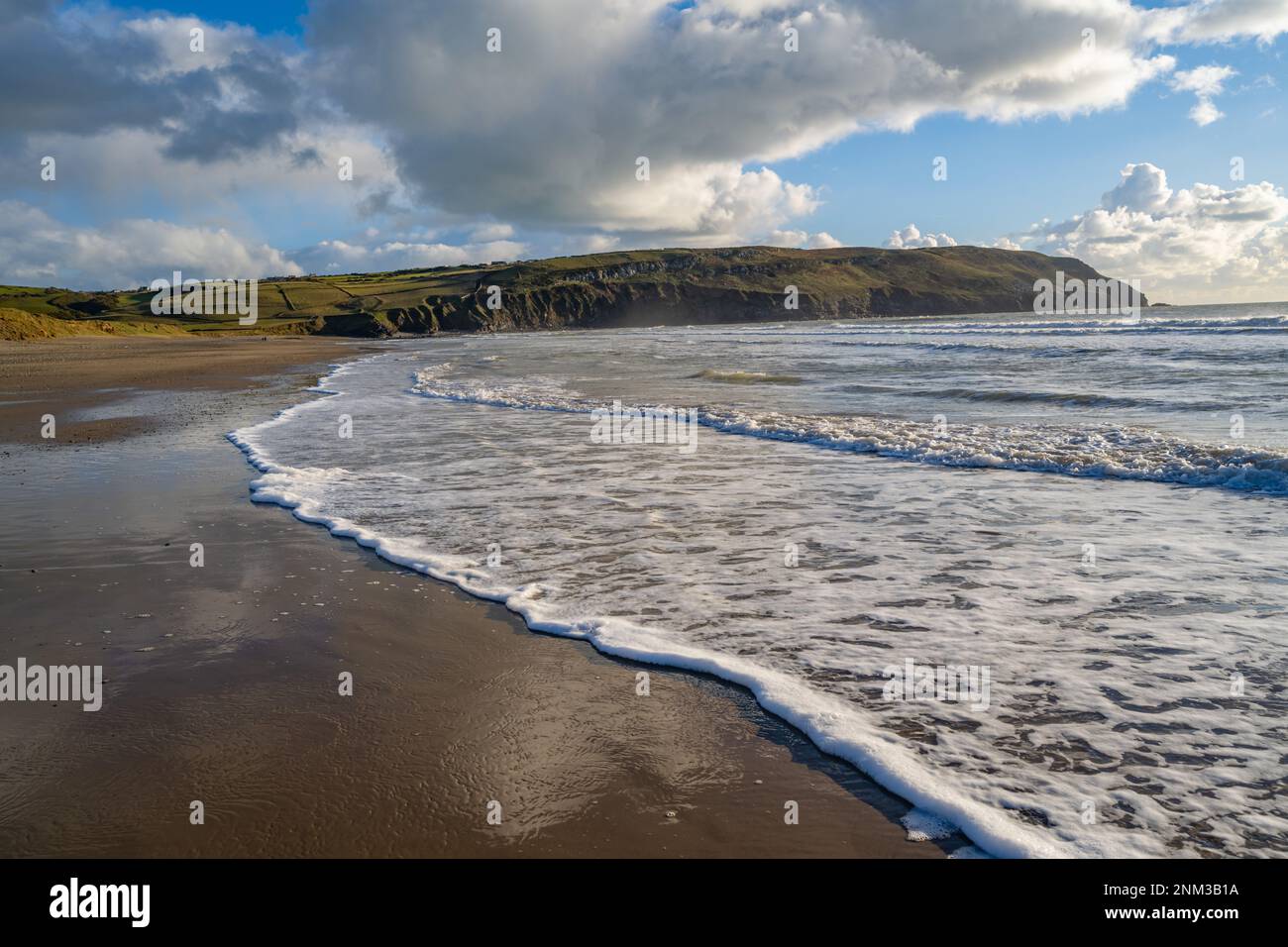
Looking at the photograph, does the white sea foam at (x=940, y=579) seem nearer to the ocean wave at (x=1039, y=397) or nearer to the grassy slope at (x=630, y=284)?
the ocean wave at (x=1039, y=397)

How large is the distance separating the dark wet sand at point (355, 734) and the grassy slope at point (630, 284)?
8470 cm

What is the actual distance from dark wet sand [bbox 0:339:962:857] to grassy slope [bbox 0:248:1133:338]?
84701 mm

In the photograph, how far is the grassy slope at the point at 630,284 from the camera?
9656 centimetres

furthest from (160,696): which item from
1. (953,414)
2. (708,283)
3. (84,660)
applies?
(708,283)

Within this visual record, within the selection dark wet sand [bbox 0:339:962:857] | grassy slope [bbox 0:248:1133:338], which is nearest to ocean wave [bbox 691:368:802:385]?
dark wet sand [bbox 0:339:962:857]

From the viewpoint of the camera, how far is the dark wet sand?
2.89 metres

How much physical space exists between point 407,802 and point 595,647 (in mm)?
1810

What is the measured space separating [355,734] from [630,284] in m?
143

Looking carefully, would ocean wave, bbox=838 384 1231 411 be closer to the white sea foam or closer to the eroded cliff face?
the white sea foam

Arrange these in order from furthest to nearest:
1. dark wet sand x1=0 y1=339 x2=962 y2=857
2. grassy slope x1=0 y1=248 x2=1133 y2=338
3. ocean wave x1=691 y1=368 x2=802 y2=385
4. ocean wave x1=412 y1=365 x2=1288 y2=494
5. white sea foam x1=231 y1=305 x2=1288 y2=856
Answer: grassy slope x1=0 y1=248 x2=1133 y2=338 → ocean wave x1=691 y1=368 x2=802 y2=385 → ocean wave x1=412 y1=365 x2=1288 y2=494 → white sea foam x1=231 y1=305 x2=1288 y2=856 → dark wet sand x1=0 y1=339 x2=962 y2=857

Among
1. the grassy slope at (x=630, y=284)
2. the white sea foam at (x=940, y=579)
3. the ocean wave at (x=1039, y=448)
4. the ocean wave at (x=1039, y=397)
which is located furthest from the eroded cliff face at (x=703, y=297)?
the white sea foam at (x=940, y=579)

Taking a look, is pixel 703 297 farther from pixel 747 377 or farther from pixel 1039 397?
pixel 1039 397
